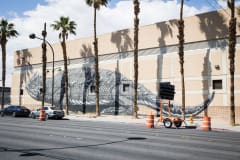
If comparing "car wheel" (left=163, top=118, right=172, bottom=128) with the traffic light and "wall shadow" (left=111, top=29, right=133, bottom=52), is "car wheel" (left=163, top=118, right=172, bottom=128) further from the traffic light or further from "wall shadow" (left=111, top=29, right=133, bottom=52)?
"wall shadow" (left=111, top=29, right=133, bottom=52)

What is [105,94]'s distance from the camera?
135ft

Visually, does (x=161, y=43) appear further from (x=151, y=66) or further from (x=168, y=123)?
(x=168, y=123)

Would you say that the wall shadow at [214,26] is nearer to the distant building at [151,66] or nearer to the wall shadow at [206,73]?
the distant building at [151,66]

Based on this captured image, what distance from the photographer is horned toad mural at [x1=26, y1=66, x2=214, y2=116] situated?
36.2 metres

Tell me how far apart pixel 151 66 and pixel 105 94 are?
7.92 m

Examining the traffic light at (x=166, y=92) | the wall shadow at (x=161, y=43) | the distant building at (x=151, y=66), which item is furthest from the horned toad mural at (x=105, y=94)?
the traffic light at (x=166, y=92)

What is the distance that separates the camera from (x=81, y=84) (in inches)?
1731

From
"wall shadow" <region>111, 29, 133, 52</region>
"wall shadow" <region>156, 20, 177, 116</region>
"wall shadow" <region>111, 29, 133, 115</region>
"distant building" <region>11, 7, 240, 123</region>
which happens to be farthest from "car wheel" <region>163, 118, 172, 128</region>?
"wall shadow" <region>111, 29, 133, 52</region>

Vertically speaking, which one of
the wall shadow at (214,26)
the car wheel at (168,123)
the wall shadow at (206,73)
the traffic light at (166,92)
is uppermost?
the wall shadow at (214,26)

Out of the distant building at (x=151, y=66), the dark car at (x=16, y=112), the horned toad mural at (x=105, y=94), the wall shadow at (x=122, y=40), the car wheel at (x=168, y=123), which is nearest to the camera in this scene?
the car wheel at (x=168, y=123)

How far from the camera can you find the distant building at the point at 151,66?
103 feet

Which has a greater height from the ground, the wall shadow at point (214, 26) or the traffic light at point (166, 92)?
the wall shadow at point (214, 26)

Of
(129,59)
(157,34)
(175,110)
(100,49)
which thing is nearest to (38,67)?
(100,49)

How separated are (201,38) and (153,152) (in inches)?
958
